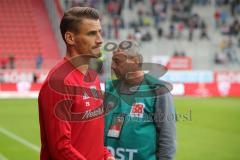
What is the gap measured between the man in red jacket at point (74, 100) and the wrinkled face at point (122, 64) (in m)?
1.04

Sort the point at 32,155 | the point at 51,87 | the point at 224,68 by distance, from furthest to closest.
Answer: the point at 224,68 < the point at 32,155 < the point at 51,87

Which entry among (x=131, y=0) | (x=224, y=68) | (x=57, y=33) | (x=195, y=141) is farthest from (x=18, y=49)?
(x=195, y=141)

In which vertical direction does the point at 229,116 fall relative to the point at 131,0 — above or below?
below

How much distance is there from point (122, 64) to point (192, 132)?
1089 centimetres

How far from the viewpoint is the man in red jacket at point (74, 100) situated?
3.26 meters

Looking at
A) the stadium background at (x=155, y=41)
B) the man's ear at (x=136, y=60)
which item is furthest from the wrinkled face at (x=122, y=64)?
the stadium background at (x=155, y=41)

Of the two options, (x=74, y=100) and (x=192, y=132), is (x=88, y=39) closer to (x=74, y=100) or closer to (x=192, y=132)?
(x=74, y=100)

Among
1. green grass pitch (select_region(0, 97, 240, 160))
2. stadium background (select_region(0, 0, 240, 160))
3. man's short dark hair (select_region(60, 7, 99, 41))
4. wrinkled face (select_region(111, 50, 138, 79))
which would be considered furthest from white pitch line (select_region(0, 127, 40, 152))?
man's short dark hair (select_region(60, 7, 99, 41))

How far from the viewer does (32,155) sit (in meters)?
11.0

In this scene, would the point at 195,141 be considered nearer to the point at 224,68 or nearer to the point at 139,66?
the point at 139,66

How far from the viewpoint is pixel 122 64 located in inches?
182

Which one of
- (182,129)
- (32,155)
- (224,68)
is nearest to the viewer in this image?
(32,155)

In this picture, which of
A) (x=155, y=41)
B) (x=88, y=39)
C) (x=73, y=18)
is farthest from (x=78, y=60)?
(x=155, y=41)

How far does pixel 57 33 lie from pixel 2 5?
4670 millimetres
